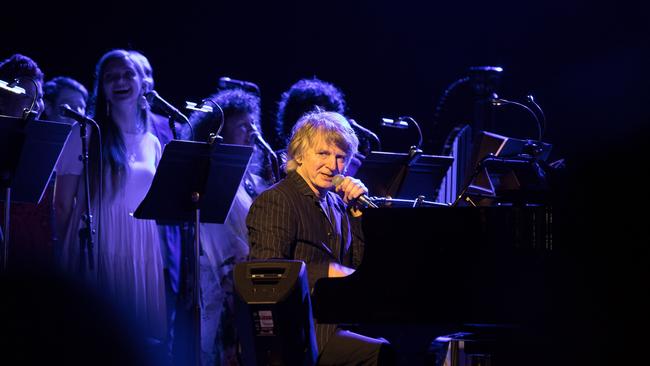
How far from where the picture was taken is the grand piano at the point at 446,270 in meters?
2.80

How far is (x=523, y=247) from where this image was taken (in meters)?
2.82

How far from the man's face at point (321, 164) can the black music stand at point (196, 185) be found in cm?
76

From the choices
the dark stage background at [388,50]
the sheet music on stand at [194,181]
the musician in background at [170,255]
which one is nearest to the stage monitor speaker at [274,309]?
the sheet music on stand at [194,181]

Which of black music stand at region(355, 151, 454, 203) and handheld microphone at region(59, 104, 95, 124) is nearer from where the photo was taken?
handheld microphone at region(59, 104, 95, 124)

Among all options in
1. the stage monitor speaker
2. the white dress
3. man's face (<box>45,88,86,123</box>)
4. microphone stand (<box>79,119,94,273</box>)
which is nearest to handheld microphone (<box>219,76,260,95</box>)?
man's face (<box>45,88,86,123</box>)

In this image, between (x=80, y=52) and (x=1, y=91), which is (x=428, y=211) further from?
(x=80, y=52)

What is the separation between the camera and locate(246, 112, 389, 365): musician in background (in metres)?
3.20

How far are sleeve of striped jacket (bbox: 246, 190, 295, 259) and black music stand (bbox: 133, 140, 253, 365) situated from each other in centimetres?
83

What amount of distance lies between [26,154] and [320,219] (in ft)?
5.04

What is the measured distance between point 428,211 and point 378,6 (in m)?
4.63

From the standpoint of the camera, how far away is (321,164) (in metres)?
3.51

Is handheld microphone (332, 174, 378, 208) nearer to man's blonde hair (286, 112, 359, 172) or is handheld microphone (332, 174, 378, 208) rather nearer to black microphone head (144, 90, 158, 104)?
man's blonde hair (286, 112, 359, 172)

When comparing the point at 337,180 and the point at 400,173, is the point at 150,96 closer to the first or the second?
the point at 400,173

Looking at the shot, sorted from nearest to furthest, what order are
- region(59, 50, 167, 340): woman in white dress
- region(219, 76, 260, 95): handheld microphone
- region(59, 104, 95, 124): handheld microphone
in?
region(59, 104, 95, 124): handheld microphone
region(59, 50, 167, 340): woman in white dress
region(219, 76, 260, 95): handheld microphone
